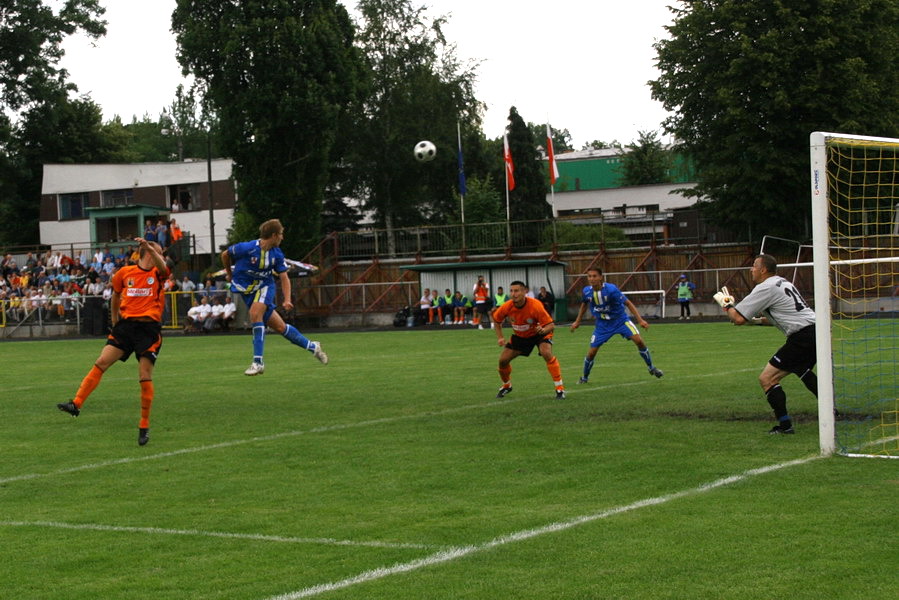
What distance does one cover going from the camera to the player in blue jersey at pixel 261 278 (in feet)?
50.3

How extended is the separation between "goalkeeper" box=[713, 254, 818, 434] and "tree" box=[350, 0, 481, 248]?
55.4 meters

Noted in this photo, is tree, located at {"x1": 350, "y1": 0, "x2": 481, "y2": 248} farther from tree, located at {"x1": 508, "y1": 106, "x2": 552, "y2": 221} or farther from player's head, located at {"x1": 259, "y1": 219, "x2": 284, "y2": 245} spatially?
player's head, located at {"x1": 259, "y1": 219, "x2": 284, "y2": 245}

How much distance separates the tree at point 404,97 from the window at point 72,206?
19.3 m

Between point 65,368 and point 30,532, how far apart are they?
18172 millimetres

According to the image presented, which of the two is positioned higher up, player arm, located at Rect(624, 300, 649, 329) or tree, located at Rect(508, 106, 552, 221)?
tree, located at Rect(508, 106, 552, 221)

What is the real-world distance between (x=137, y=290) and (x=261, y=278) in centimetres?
346

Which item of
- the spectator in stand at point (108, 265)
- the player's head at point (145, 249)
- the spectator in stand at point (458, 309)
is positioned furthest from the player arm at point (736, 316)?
the spectator in stand at point (108, 265)

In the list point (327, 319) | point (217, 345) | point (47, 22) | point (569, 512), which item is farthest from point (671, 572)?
point (47, 22)

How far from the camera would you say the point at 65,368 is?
25.2 meters

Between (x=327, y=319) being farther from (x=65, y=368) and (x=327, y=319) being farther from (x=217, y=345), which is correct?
(x=65, y=368)

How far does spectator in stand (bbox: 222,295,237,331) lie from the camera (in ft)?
150

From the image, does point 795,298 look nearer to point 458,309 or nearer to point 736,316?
point 736,316

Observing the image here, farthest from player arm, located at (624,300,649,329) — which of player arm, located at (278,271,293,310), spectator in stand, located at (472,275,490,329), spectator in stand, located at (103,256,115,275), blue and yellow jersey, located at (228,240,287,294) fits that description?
spectator in stand, located at (103,256,115,275)

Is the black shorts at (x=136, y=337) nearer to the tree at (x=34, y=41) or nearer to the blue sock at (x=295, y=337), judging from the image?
the blue sock at (x=295, y=337)
